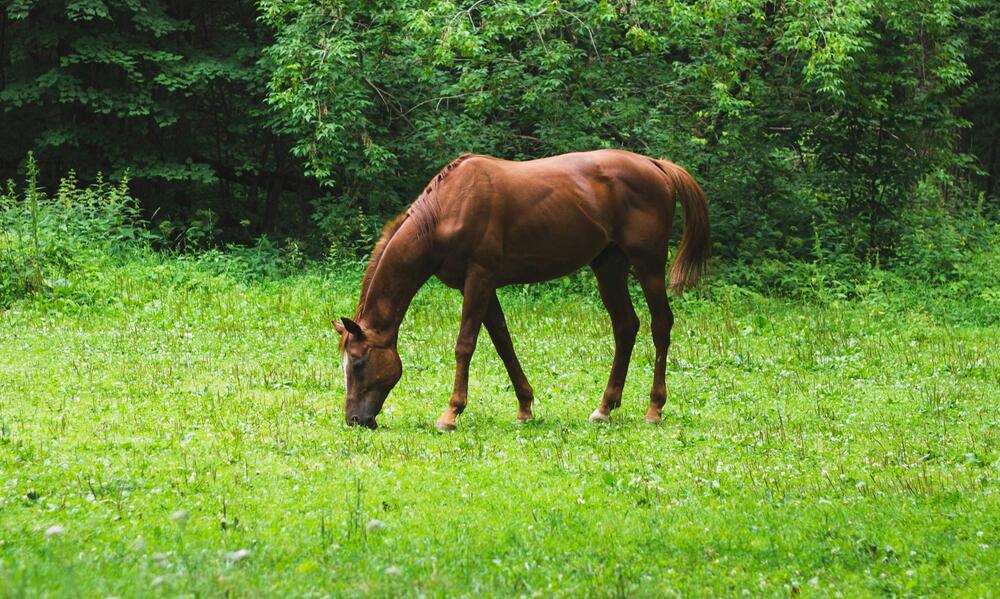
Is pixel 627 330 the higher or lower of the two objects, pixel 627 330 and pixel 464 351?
the higher

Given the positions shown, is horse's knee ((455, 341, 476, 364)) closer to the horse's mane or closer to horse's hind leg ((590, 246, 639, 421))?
the horse's mane

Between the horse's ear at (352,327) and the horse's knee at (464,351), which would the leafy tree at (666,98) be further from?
the horse's ear at (352,327)

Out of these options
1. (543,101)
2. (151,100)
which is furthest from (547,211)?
(151,100)

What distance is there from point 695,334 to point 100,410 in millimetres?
7846

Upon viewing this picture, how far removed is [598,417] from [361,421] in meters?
2.16

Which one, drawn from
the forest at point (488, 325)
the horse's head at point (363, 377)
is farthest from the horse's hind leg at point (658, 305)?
the horse's head at point (363, 377)

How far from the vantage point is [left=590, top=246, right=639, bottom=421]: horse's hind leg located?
31.3ft

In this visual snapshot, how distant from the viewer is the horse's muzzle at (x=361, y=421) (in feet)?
28.1

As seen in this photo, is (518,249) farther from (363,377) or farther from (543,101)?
(543,101)

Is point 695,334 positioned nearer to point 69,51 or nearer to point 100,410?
point 100,410

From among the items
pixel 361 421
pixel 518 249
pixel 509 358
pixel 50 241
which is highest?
pixel 518 249

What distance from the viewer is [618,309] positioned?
→ 31.9 feet

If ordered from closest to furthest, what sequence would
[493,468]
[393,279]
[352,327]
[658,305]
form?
[493,468]
[352,327]
[393,279]
[658,305]

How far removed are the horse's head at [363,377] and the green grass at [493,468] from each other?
0.89ft
